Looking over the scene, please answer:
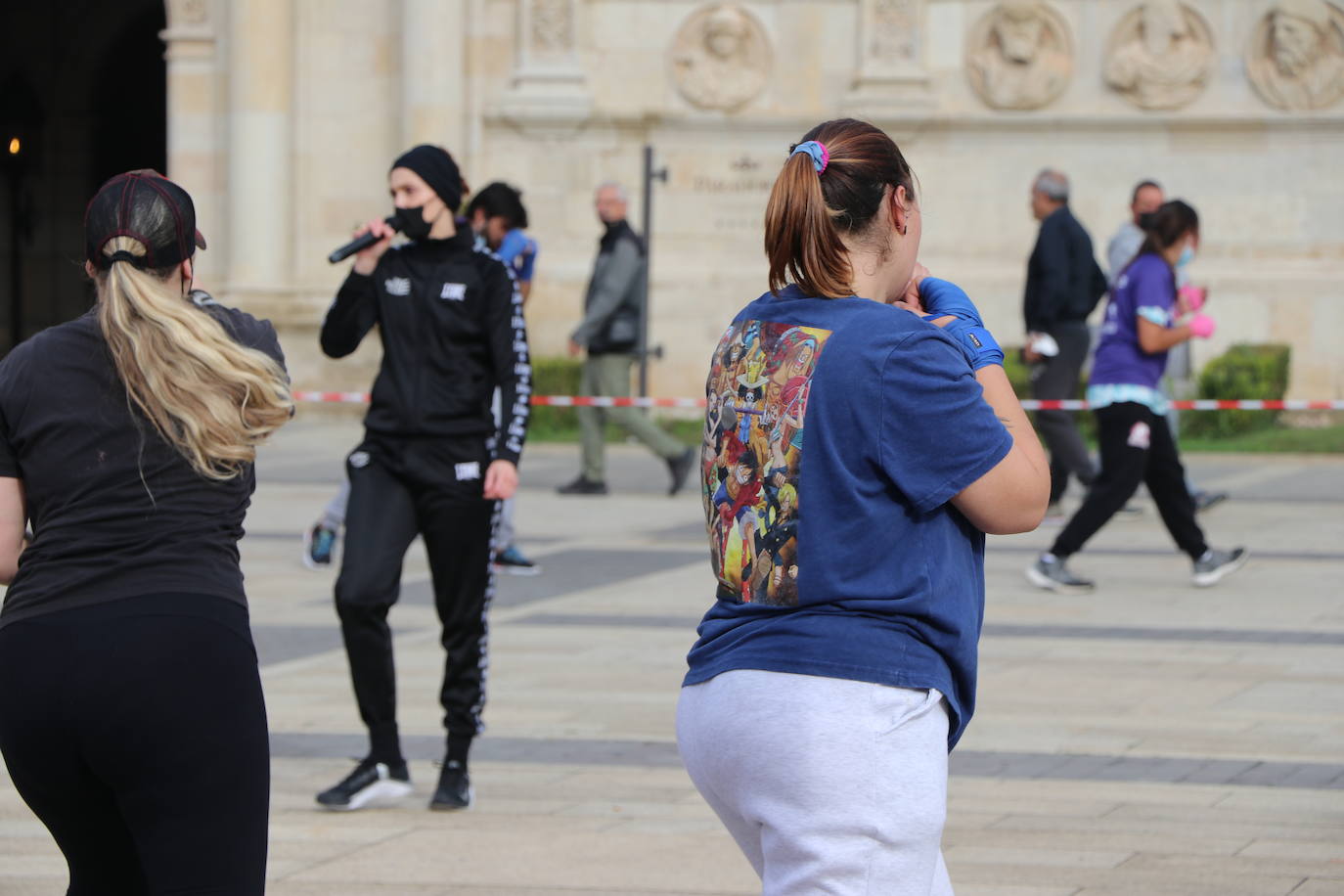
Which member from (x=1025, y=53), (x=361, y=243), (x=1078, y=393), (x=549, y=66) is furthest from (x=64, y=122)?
(x=361, y=243)

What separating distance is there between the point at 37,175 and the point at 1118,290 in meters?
19.6

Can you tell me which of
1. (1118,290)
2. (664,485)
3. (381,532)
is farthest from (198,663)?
(664,485)

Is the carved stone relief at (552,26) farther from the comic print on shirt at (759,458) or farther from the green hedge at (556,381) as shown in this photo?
the comic print on shirt at (759,458)

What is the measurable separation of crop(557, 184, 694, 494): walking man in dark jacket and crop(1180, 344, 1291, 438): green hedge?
5.31 metres

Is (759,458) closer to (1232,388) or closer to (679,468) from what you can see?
(679,468)

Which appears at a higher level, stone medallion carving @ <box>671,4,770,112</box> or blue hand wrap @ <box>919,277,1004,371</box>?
stone medallion carving @ <box>671,4,770,112</box>

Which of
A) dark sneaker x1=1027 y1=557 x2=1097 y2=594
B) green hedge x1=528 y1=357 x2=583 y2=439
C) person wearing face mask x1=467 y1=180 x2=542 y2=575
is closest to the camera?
dark sneaker x1=1027 y1=557 x2=1097 y2=594

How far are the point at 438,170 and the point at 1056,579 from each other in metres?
4.89

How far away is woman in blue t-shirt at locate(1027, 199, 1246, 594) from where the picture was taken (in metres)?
9.82

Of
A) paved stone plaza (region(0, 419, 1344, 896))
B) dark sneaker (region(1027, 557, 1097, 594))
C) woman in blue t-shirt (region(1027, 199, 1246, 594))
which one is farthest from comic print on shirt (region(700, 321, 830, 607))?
dark sneaker (region(1027, 557, 1097, 594))

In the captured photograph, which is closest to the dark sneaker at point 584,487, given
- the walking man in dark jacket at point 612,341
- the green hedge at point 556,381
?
the walking man in dark jacket at point 612,341

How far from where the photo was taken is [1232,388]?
57.0ft

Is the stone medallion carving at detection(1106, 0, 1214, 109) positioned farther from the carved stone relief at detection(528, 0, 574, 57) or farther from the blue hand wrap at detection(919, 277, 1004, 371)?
the blue hand wrap at detection(919, 277, 1004, 371)

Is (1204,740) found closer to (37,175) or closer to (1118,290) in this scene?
(1118,290)
